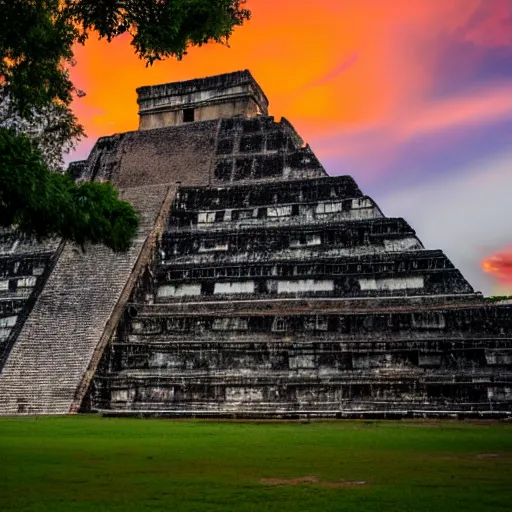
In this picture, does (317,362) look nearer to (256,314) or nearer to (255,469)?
(256,314)

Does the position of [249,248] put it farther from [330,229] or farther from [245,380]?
[245,380]

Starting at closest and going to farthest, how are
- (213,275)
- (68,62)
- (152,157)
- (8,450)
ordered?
1. (8,450)
2. (68,62)
3. (213,275)
4. (152,157)

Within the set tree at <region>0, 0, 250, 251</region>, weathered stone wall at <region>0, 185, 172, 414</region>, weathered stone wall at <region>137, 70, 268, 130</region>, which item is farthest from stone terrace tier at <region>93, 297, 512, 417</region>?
weathered stone wall at <region>137, 70, 268, 130</region>

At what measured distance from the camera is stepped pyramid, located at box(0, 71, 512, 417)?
13594 millimetres

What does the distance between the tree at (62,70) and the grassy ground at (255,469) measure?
2.49 m

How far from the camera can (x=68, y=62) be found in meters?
11.5

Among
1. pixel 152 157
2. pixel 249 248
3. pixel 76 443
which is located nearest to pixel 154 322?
pixel 249 248

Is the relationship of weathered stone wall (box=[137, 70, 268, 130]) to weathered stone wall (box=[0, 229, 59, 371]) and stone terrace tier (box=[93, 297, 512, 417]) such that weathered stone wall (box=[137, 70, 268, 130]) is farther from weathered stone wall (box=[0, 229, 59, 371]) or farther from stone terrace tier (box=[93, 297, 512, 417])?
stone terrace tier (box=[93, 297, 512, 417])

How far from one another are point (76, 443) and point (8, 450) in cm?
99

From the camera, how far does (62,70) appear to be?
37.1ft

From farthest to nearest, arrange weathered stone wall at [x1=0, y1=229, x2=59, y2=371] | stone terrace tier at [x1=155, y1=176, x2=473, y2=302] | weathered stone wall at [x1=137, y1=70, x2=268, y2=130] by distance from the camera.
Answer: weathered stone wall at [x1=137, y1=70, x2=268, y2=130]
weathered stone wall at [x1=0, y1=229, x2=59, y2=371]
stone terrace tier at [x1=155, y1=176, x2=473, y2=302]

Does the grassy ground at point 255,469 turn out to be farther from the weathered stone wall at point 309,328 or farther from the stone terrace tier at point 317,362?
the weathered stone wall at point 309,328

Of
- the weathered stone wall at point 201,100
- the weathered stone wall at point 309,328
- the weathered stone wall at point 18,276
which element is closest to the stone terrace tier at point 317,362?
the weathered stone wall at point 309,328

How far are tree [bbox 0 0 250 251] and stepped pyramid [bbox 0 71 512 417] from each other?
223 inches
